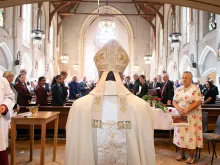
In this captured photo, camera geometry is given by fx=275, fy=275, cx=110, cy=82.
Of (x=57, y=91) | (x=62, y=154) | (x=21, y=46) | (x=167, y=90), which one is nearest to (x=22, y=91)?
(x=57, y=91)

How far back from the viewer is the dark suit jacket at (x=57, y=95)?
6.43 meters

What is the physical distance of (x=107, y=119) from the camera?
8.09 ft

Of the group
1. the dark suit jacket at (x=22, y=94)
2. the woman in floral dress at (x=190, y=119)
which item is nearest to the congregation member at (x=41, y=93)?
the dark suit jacket at (x=22, y=94)

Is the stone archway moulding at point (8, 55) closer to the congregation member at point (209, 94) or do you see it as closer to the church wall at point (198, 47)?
the congregation member at point (209, 94)

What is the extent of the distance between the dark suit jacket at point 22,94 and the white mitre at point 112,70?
12.8 ft

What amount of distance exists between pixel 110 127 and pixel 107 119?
76 millimetres

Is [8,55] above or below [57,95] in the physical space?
above

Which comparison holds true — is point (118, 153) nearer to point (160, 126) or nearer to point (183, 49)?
point (160, 126)

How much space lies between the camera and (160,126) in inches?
215

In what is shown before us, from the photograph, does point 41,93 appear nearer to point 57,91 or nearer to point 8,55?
point 57,91

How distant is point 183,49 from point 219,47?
191 inches

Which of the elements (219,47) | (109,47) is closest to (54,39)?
(219,47)

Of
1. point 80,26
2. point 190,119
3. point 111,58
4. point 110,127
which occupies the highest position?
point 80,26

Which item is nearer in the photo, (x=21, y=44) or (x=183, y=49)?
(x=21, y=44)
